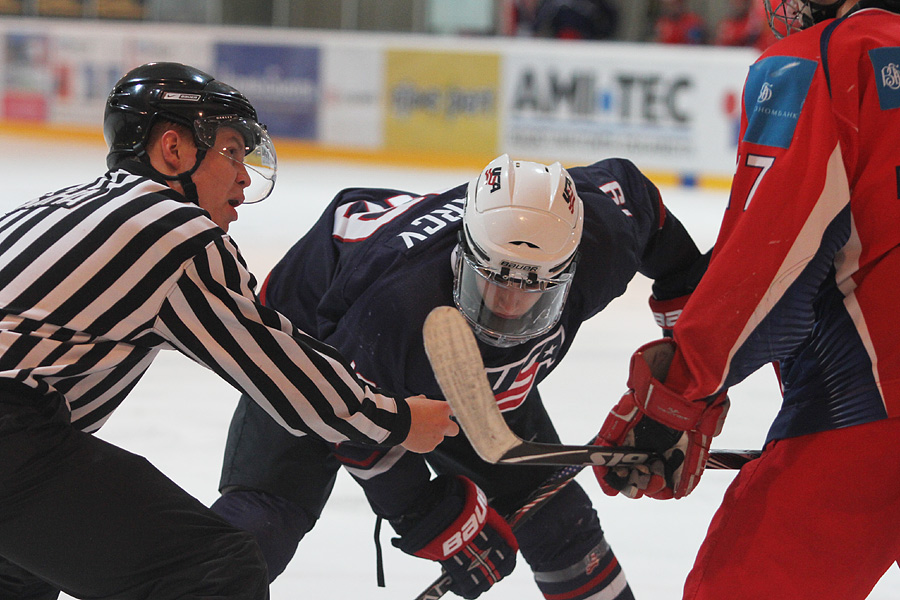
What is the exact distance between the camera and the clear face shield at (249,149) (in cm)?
160

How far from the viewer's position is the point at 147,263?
1.33 metres

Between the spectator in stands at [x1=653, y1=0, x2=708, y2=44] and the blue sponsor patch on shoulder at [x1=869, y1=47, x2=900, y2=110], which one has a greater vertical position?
the spectator in stands at [x1=653, y1=0, x2=708, y2=44]

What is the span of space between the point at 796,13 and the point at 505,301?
658mm

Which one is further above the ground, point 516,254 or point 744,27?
point 744,27

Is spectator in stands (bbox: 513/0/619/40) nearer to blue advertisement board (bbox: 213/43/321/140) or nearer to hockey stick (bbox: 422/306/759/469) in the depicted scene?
blue advertisement board (bbox: 213/43/321/140)

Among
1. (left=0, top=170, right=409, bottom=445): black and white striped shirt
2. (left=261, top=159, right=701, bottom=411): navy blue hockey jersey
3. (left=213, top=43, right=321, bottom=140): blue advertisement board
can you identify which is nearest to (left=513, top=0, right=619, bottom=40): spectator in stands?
(left=213, top=43, right=321, bottom=140): blue advertisement board

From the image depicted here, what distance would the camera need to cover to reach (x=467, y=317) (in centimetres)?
179

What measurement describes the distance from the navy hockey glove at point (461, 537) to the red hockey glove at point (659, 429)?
26cm

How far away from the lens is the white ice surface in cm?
222

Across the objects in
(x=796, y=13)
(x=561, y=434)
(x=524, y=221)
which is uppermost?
(x=796, y=13)

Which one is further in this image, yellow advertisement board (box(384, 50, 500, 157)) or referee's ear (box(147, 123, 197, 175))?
yellow advertisement board (box(384, 50, 500, 157))

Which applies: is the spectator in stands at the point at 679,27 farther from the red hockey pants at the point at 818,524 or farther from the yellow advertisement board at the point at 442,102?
the red hockey pants at the point at 818,524

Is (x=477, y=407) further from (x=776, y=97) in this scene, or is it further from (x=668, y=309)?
(x=668, y=309)

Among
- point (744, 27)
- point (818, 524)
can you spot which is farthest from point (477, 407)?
point (744, 27)
